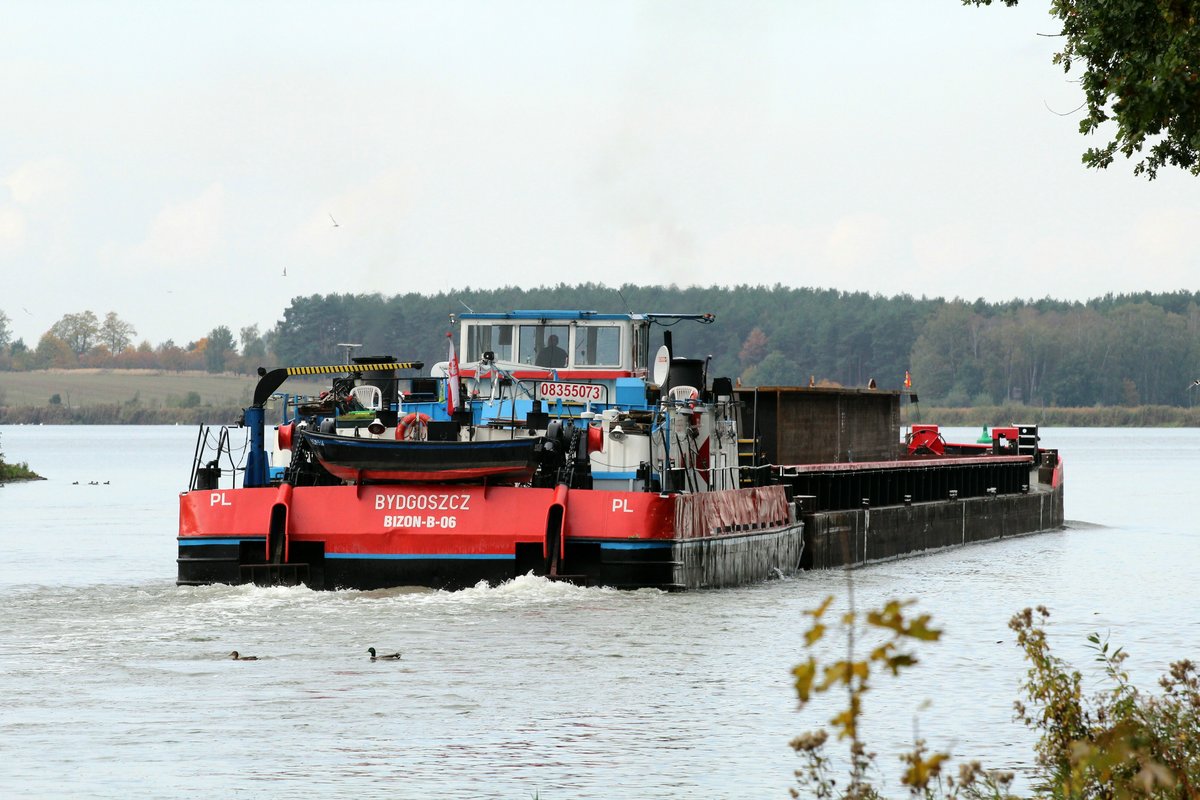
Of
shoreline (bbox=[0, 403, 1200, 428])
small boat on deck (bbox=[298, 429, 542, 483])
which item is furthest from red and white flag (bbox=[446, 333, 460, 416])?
shoreline (bbox=[0, 403, 1200, 428])

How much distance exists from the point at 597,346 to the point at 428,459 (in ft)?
19.4

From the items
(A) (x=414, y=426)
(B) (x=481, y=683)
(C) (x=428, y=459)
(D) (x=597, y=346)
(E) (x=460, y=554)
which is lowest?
(B) (x=481, y=683)

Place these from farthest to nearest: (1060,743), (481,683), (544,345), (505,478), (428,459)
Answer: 1. (544,345)
2. (505,478)
3. (428,459)
4. (481,683)
5. (1060,743)

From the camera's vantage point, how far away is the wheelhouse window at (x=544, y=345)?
2942 centimetres

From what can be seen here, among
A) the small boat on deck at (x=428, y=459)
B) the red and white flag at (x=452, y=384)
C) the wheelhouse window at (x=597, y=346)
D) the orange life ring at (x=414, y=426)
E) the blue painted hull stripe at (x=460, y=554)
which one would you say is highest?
the wheelhouse window at (x=597, y=346)

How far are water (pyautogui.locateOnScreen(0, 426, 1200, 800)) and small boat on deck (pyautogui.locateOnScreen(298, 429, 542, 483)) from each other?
1.66 m

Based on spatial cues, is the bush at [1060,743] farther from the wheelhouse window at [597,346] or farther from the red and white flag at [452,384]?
the wheelhouse window at [597,346]

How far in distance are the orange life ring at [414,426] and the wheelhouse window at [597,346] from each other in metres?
3.60

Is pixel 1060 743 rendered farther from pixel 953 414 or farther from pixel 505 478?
pixel 953 414

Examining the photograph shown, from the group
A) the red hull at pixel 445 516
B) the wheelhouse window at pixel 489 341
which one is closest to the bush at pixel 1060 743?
the red hull at pixel 445 516

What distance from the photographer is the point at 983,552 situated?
45000 millimetres

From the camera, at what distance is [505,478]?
80.4 feet

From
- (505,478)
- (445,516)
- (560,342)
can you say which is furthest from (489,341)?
(445,516)

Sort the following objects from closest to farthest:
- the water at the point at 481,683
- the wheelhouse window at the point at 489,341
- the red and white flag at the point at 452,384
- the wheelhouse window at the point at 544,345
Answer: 1. the water at the point at 481,683
2. the red and white flag at the point at 452,384
3. the wheelhouse window at the point at 544,345
4. the wheelhouse window at the point at 489,341
